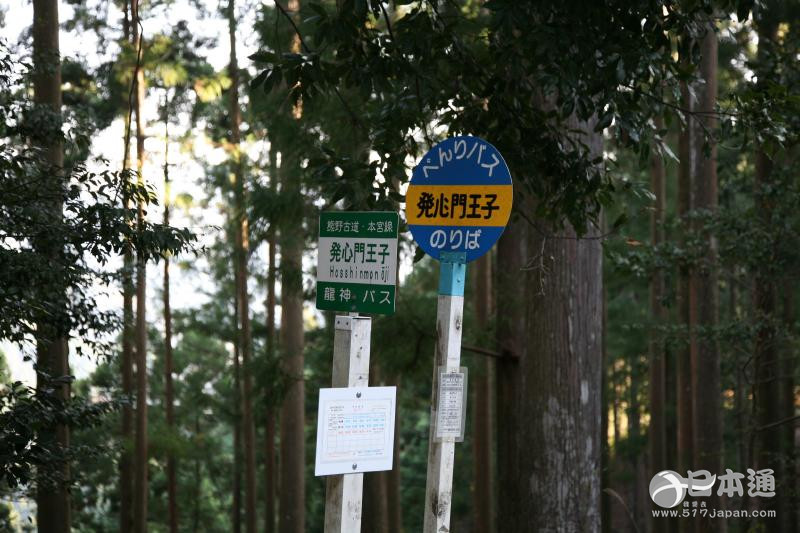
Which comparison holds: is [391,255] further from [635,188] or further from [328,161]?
[635,188]

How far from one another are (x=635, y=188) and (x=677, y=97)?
88 cm

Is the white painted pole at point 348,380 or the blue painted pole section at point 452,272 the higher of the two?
the blue painted pole section at point 452,272

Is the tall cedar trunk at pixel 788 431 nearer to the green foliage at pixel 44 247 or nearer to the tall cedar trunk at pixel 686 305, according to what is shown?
the tall cedar trunk at pixel 686 305

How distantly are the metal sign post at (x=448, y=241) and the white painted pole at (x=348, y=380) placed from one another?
12.8 inches

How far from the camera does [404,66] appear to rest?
18.3ft

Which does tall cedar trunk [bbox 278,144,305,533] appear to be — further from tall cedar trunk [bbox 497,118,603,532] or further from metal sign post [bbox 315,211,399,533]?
metal sign post [bbox 315,211,399,533]

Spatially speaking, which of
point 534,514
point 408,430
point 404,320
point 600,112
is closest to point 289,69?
point 600,112

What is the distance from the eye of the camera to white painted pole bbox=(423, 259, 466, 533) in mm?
4016

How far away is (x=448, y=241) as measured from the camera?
4.00 metres

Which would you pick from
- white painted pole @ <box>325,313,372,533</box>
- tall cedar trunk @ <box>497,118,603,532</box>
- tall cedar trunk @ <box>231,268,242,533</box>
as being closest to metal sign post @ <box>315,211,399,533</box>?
white painted pole @ <box>325,313,372,533</box>

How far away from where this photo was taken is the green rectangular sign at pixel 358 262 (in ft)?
12.8

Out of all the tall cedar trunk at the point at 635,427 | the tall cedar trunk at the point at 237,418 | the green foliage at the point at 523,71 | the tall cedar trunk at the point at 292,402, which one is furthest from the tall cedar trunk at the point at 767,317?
the tall cedar trunk at the point at 237,418

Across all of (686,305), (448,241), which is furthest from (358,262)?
(686,305)

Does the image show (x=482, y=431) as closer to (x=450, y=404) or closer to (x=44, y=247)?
(x=44, y=247)
